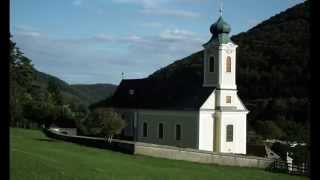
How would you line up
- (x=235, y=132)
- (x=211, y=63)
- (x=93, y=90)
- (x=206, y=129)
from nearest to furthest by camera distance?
1. (x=206, y=129)
2. (x=235, y=132)
3. (x=211, y=63)
4. (x=93, y=90)

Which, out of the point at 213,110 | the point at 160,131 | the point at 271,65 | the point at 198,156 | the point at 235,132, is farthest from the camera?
the point at 271,65

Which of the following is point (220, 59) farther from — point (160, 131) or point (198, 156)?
point (198, 156)

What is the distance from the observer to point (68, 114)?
5697cm

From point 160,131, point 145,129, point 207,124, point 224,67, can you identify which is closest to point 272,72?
point 145,129

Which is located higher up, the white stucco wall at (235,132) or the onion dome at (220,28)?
the onion dome at (220,28)

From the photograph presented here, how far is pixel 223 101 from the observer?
43.0 metres

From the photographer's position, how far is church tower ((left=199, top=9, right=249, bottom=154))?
42.5m

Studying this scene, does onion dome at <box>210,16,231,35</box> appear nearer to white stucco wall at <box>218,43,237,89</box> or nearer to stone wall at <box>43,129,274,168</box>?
white stucco wall at <box>218,43,237,89</box>

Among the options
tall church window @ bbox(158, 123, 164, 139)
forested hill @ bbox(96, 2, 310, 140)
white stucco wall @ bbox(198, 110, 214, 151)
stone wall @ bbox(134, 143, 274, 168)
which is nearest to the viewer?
stone wall @ bbox(134, 143, 274, 168)

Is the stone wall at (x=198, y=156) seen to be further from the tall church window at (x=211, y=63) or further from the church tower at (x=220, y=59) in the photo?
the tall church window at (x=211, y=63)

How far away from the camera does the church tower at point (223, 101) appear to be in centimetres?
4253

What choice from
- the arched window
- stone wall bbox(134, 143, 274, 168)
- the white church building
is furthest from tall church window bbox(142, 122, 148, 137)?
stone wall bbox(134, 143, 274, 168)

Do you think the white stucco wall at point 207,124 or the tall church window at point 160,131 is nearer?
the white stucco wall at point 207,124

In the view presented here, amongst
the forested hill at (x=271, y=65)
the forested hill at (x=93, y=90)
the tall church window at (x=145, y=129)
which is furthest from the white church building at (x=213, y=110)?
the forested hill at (x=93, y=90)
